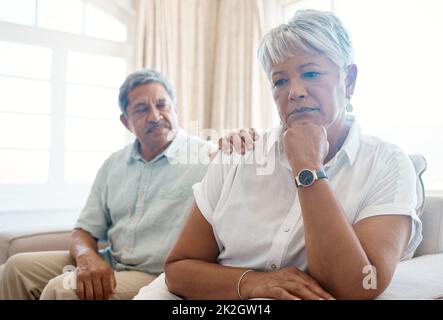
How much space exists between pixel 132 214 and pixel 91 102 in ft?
6.04

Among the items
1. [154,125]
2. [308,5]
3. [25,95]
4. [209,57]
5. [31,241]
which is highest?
[308,5]

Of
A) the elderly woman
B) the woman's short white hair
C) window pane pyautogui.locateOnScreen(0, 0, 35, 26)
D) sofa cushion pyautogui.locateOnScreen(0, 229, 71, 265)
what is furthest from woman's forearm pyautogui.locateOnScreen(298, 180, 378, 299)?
window pane pyautogui.locateOnScreen(0, 0, 35, 26)

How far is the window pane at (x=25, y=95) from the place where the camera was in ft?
10.1

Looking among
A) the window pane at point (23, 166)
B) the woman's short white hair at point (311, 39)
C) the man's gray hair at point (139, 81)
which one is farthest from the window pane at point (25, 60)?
the woman's short white hair at point (311, 39)

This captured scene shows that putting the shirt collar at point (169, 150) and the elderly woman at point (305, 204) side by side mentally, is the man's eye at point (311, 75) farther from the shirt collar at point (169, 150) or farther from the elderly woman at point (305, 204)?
the shirt collar at point (169, 150)

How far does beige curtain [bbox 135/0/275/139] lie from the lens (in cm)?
343

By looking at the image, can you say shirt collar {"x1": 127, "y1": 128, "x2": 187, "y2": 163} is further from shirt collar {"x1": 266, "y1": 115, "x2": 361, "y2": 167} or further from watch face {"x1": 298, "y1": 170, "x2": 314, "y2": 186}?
watch face {"x1": 298, "y1": 170, "x2": 314, "y2": 186}

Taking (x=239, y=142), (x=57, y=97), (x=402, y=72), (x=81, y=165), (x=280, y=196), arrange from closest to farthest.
Answer: 1. (x=280, y=196)
2. (x=239, y=142)
3. (x=402, y=72)
4. (x=57, y=97)
5. (x=81, y=165)

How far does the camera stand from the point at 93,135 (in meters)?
3.42

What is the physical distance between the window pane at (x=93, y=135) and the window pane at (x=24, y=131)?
170mm

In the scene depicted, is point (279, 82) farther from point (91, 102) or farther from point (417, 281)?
point (91, 102)

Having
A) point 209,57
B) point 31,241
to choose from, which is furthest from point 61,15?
point 31,241
